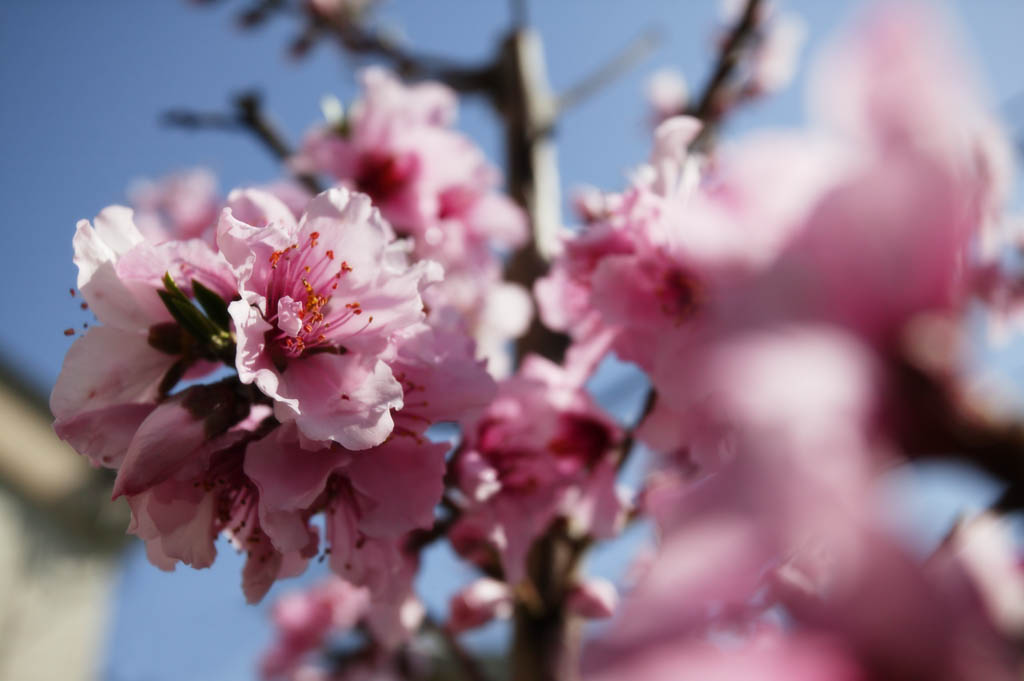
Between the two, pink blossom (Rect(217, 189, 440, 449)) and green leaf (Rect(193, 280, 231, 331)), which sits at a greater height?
pink blossom (Rect(217, 189, 440, 449))

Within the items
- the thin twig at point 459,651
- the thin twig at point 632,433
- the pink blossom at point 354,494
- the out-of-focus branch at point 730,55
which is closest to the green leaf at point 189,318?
the pink blossom at point 354,494

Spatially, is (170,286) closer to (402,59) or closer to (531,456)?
(531,456)

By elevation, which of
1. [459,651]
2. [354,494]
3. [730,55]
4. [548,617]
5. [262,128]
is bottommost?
[459,651]

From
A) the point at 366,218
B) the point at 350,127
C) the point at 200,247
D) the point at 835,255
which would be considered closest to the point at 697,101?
the point at 350,127

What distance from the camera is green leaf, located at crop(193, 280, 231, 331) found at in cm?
60

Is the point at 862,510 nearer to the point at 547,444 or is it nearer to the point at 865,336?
the point at 865,336

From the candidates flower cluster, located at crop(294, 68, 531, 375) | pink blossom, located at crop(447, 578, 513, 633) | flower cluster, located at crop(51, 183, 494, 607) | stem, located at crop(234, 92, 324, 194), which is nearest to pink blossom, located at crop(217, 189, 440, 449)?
flower cluster, located at crop(51, 183, 494, 607)

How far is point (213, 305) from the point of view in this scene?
0.61 m

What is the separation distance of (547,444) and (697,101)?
90cm

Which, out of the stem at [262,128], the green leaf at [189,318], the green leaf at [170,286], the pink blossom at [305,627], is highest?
the green leaf at [170,286]

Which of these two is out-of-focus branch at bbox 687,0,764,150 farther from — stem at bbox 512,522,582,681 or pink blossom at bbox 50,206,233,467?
pink blossom at bbox 50,206,233,467

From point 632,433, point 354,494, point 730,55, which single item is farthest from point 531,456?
point 730,55

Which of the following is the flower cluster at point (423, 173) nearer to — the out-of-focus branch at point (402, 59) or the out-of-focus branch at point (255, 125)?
the out-of-focus branch at point (255, 125)

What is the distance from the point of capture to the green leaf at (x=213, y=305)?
60cm
